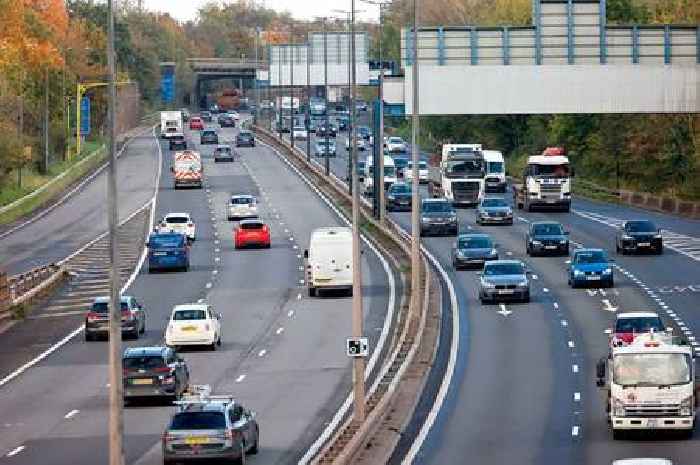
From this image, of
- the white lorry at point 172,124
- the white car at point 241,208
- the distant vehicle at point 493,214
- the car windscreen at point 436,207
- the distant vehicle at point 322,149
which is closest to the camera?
the car windscreen at point 436,207

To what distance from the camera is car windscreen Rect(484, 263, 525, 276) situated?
212 ft

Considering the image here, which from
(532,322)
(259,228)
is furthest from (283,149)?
(532,322)

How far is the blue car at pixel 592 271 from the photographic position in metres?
68.1

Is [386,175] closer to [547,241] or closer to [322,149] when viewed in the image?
[322,149]

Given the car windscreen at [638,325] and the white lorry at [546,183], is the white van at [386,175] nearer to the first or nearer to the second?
the white lorry at [546,183]

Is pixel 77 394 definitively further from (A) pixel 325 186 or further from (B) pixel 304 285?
(A) pixel 325 186

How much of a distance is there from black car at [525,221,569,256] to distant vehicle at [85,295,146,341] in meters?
23.9

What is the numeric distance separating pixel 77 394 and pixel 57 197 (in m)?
73.7

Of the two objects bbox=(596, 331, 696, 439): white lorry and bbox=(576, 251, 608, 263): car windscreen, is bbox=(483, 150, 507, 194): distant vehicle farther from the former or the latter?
bbox=(596, 331, 696, 439): white lorry

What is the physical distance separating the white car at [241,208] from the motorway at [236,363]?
227 cm

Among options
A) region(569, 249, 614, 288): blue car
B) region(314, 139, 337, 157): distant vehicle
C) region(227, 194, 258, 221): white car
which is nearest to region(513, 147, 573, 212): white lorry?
region(227, 194, 258, 221): white car

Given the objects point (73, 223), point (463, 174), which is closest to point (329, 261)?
point (463, 174)

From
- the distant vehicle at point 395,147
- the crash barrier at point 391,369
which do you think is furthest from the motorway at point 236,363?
the distant vehicle at point 395,147

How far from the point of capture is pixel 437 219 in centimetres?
9019
